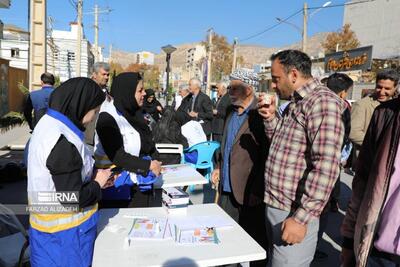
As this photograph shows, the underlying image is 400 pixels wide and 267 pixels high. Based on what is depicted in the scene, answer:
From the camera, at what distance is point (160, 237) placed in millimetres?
1983

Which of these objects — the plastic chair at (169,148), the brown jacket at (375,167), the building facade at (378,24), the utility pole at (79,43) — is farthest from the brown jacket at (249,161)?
the building facade at (378,24)

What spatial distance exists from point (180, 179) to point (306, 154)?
1.60m

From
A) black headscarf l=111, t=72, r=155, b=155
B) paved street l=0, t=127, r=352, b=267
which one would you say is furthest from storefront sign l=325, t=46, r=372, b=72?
black headscarf l=111, t=72, r=155, b=155

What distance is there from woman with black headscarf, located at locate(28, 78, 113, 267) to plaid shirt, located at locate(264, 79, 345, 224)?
1.04 m

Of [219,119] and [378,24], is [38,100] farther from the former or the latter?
[378,24]

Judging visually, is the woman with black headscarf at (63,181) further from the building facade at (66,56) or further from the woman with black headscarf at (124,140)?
the building facade at (66,56)

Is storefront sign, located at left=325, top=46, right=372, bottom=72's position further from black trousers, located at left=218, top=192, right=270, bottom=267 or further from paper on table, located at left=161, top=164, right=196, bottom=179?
black trousers, located at left=218, top=192, right=270, bottom=267

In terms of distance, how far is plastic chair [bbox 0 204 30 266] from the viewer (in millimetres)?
2518

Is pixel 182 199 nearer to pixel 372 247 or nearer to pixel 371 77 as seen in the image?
pixel 372 247

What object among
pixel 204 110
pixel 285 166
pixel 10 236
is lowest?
pixel 10 236

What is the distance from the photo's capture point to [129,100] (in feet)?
9.01

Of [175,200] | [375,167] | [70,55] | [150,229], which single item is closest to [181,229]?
[150,229]

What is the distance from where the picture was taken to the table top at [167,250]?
1740 millimetres

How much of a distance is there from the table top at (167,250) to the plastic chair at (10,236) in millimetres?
823
